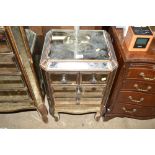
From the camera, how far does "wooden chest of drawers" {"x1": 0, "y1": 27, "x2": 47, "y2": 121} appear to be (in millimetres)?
1255

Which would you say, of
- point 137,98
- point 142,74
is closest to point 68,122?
point 137,98

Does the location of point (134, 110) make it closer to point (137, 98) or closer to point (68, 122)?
point (137, 98)

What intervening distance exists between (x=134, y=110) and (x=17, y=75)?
1311 mm

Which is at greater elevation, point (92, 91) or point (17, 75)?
point (17, 75)

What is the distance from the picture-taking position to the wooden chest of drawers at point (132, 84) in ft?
4.86

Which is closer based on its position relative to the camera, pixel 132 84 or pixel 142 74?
pixel 142 74

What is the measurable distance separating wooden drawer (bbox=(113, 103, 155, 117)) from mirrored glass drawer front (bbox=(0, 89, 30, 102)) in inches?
39.9

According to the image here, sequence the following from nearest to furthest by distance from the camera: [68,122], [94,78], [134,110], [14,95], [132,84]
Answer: [94,78] < [132,84] < [14,95] < [134,110] < [68,122]

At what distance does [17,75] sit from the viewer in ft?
5.11

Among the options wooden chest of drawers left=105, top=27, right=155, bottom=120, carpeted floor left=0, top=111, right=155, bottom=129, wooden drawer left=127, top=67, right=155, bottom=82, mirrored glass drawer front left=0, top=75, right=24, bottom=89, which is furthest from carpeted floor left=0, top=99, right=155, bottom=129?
wooden drawer left=127, top=67, right=155, bottom=82

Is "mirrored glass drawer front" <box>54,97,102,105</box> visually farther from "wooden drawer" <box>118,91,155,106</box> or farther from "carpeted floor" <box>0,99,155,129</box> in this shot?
"carpeted floor" <box>0,99,155,129</box>
